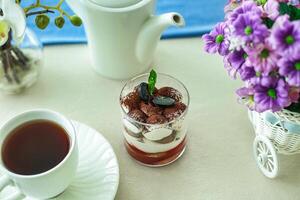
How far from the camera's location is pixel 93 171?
2.10 ft

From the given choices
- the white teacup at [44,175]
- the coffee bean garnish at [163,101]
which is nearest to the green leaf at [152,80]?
the coffee bean garnish at [163,101]

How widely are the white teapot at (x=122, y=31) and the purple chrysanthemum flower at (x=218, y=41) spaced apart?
13 cm

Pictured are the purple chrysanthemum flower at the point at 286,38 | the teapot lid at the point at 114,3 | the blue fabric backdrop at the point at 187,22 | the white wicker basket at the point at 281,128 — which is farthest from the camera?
the blue fabric backdrop at the point at 187,22

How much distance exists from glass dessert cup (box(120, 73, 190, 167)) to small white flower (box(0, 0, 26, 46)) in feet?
0.55

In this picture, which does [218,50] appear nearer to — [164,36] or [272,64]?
[272,64]

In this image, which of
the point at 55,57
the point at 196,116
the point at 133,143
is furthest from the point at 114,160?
the point at 55,57

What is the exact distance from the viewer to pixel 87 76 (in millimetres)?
787

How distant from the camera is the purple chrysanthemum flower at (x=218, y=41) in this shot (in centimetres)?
55

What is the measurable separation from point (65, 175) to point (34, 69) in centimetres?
25

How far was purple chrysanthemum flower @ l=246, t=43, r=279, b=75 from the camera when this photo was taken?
477 mm

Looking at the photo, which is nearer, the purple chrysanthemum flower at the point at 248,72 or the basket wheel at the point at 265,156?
the purple chrysanthemum flower at the point at 248,72

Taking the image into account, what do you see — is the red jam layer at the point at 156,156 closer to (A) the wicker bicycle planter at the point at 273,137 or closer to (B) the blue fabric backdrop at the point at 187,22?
(A) the wicker bicycle planter at the point at 273,137

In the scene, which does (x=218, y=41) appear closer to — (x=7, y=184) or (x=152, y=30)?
(x=152, y=30)

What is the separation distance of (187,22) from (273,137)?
0.32m
